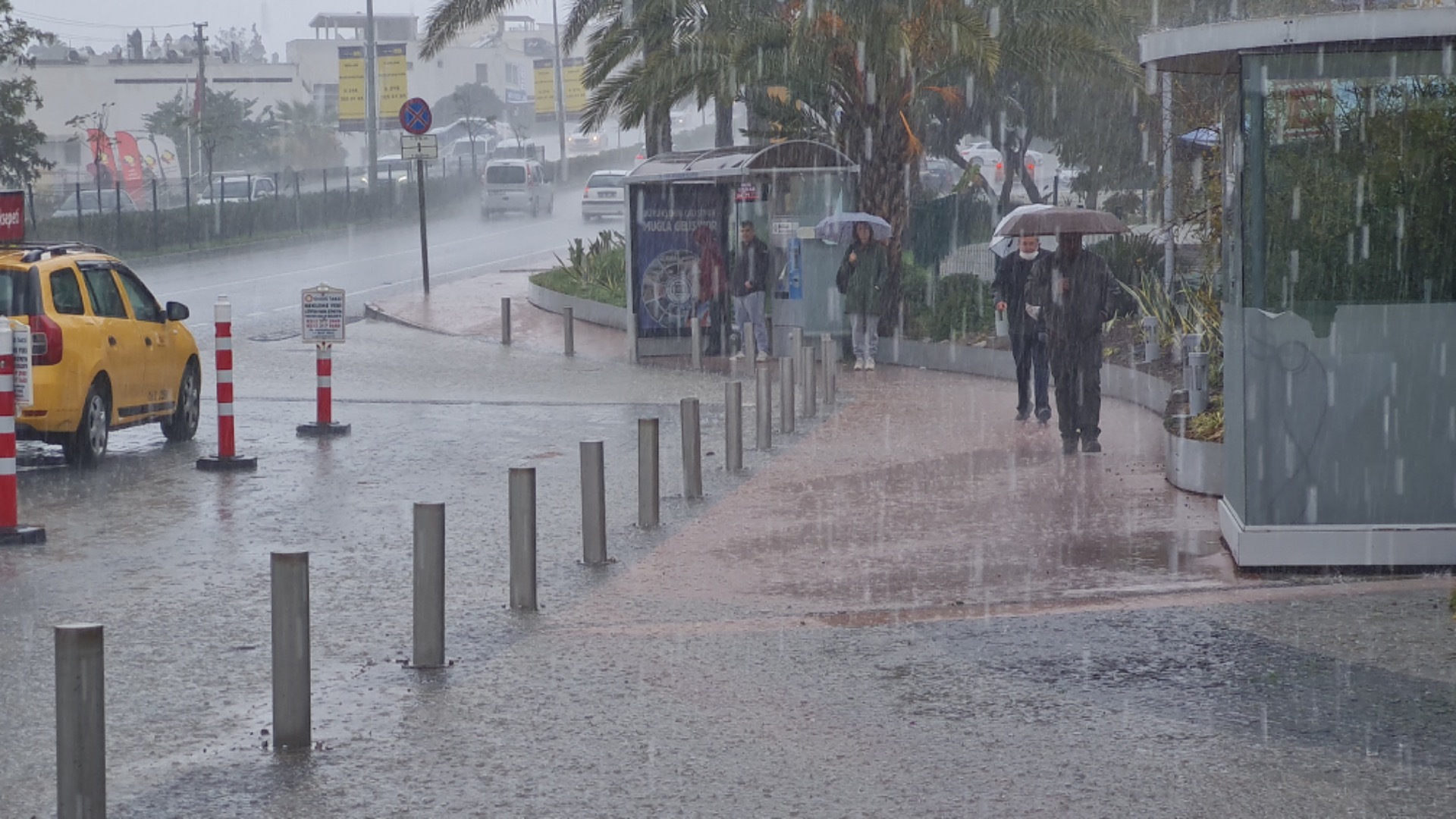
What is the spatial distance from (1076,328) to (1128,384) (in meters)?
3.67

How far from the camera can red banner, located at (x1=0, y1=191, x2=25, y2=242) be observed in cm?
1349

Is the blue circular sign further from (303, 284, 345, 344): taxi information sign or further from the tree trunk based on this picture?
(303, 284, 345, 344): taxi information sign

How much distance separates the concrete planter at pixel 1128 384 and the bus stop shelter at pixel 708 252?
1.33m

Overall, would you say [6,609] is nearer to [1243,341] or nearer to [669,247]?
[1243,341]

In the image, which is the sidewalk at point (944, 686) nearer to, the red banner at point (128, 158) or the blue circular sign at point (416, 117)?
the blue circular sign at point (416, 117)

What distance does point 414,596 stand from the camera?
→ 25.1ft

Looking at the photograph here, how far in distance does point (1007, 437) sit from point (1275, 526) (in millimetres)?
5697

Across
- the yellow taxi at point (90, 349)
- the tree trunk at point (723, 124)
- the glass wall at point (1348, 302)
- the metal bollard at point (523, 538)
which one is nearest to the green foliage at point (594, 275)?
the tree trunk at point (723, 124)

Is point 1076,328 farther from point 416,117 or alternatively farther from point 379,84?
point 379,84

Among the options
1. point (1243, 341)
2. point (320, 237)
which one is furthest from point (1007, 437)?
point (320, 237)

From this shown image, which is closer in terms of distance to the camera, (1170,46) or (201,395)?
(1170,46)

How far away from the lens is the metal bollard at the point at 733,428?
13.1 metres

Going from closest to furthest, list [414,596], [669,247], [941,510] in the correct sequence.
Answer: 1. [414,596]
2. [941,510]
3. [669,247]

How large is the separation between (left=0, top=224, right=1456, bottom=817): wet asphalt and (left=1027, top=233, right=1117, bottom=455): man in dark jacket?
1.32 feet
